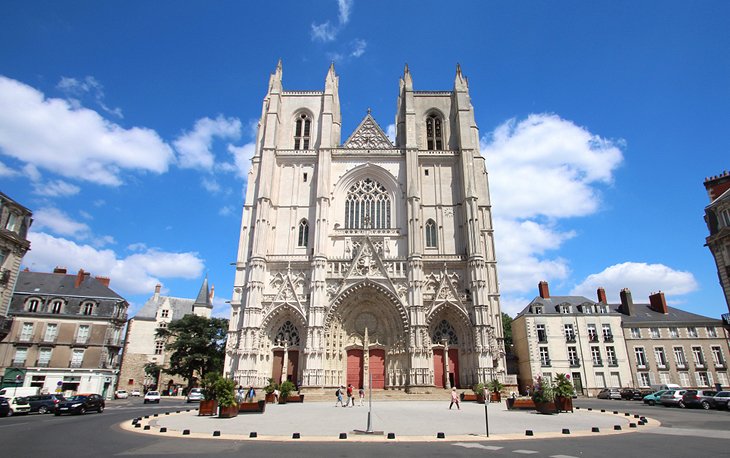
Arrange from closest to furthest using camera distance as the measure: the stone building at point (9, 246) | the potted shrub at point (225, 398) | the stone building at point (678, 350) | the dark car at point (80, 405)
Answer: the potted shrub at point (225, 398)
the dark car at point (80, 405)
the stone building at point (9, 246)
the stone building at point (678, 350)

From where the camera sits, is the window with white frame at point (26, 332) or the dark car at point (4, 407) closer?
the dark car at point (4, 407)

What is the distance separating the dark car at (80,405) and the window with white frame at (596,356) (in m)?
35.9

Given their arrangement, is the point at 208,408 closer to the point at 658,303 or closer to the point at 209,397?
the point at 209,397

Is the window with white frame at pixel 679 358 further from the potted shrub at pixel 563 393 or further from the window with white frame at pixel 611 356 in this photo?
the potted shrub at pixel 563 393

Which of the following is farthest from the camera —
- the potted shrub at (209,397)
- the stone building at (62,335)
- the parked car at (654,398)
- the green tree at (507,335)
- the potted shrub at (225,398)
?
the green tree at (507,335)

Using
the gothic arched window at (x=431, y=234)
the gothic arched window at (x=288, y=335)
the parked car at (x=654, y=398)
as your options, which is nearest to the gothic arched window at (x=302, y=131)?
the gothic arched window at (x=431, y=234)

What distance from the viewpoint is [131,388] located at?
44625 mm

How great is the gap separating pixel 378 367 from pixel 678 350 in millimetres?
26126

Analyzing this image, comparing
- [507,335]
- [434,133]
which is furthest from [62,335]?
[507,335]

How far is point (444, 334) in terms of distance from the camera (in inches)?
1128

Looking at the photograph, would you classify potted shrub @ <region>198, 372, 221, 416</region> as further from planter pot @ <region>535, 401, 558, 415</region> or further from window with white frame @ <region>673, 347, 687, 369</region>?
window with white frame @ <region>673, 347, 687, 369</region>

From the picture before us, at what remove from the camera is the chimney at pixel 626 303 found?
37125 millimetres

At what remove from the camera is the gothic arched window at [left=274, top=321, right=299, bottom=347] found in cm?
2841

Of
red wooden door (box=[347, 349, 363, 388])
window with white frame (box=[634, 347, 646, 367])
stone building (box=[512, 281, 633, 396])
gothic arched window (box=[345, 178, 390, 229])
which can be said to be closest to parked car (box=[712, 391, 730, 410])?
stone building (box=[512, 281, 633, 396])
